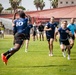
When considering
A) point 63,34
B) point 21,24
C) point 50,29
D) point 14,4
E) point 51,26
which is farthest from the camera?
point 14,4

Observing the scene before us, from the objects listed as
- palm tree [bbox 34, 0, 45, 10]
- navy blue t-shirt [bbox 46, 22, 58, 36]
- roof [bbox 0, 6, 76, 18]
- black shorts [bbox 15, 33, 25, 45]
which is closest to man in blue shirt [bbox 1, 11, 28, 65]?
black shorts [bbox 15, 33, 25, 45]

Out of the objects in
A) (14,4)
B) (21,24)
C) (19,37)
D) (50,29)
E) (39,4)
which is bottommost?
(39,4)

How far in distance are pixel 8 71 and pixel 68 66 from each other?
2364 mm

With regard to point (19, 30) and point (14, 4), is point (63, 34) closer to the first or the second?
point (19, 30)

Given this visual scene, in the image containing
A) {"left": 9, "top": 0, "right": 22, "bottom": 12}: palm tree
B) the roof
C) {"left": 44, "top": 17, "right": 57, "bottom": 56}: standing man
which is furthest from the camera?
the roof

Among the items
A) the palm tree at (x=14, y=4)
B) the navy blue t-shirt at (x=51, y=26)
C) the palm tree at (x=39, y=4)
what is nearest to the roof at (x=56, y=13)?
the palm tree at (x=14, y=4)

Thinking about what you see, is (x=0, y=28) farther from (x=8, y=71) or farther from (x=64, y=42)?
(x=8, y=71)

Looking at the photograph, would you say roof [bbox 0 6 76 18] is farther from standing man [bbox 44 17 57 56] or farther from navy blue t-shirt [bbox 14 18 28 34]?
navy blue t-shirt [bbox 14 18 28 34]

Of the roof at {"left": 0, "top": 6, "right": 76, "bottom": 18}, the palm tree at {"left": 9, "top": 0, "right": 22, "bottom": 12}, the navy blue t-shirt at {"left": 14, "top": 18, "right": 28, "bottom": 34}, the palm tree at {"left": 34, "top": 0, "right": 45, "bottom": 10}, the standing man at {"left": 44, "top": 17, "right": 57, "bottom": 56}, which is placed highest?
the navy blue t-shirt at {"left": 14, "top": 18, "right": 28, "bottom": 34}

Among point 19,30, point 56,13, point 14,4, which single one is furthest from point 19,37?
point 56,13

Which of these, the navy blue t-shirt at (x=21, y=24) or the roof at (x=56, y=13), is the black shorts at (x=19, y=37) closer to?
the navy blue t-shirt at (x=21, y=24)

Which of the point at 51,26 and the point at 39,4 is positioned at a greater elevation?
A: the point at 51,26

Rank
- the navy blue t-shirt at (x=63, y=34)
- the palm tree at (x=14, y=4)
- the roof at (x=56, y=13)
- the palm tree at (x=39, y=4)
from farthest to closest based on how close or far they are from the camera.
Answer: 1. the palm tree at (x=39, y=4)
2. the roof at (x=56, y=13)
3. the palm tree at (x=14, y=4)
4. the navy blue t-shirt at (x=63, y=34)

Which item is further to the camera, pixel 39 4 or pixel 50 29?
pixel 39 4
